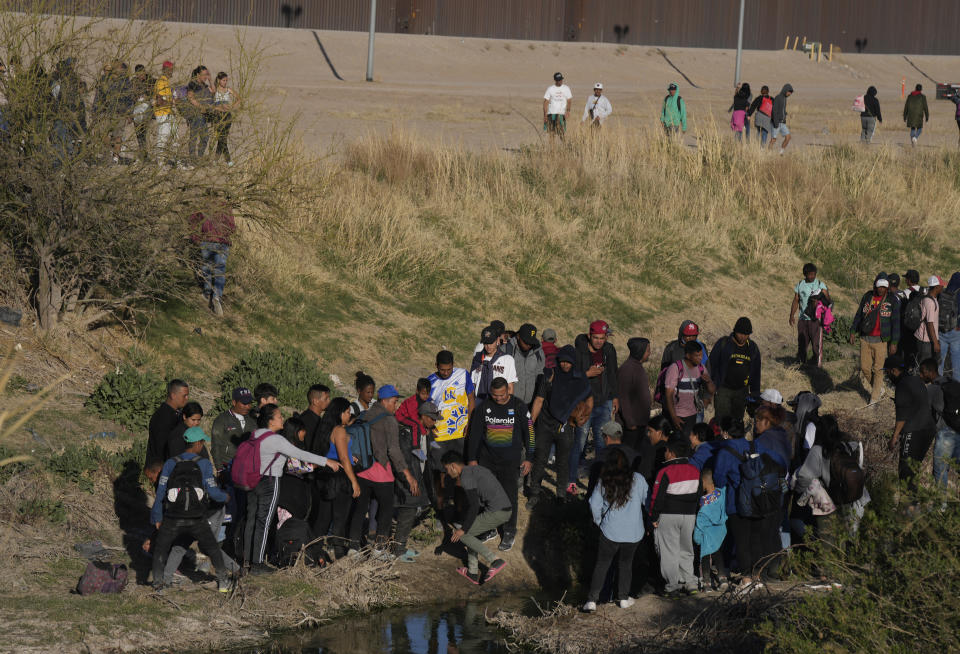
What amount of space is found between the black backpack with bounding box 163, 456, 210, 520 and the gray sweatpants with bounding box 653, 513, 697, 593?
3.91 metres

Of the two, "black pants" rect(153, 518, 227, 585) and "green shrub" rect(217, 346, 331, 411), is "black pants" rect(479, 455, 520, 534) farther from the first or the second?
"green shrub" rect(217, 346, 331, 411)

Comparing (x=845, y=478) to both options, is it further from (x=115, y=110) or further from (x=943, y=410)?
(x=115, y=110)

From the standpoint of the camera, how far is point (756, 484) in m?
10.0

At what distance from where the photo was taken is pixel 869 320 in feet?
52.9

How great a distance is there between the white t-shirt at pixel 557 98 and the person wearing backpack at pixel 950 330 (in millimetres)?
9792

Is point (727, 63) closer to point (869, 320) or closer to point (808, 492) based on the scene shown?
point (869, 320)

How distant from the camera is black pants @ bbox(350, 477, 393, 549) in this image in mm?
11062

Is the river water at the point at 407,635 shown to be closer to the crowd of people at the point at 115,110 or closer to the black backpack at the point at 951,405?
the black backpack at the point at 951,405

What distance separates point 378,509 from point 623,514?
2.57 metres

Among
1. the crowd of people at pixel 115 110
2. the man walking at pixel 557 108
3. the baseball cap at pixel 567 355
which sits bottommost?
the baseball cap at pixel 567 355

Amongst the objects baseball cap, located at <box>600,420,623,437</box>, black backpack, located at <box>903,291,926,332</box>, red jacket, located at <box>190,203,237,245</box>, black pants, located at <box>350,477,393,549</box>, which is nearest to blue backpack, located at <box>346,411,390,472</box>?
black pants, located at <box>350,477,393,549</box>

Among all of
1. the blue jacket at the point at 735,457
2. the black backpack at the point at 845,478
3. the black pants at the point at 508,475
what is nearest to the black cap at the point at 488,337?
the black pants at the point at 508,475

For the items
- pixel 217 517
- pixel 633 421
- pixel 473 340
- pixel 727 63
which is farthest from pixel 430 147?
pixel 727 63

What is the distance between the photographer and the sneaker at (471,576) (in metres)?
11.4
